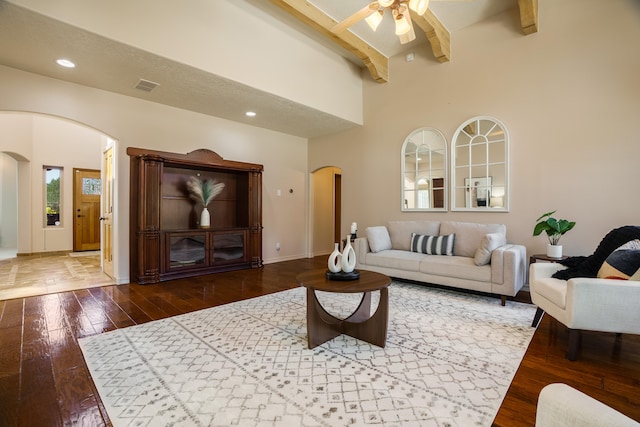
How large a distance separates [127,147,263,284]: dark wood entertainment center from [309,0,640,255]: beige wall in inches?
122

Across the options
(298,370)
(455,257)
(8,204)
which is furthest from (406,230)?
(8,204)

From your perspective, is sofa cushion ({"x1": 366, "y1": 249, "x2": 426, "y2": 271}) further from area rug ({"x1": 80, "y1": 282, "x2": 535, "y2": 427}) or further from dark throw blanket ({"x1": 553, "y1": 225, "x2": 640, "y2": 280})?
dark throw blanket ({"x1": 553, "y1": 225, "x2": 640, "y2": 280})

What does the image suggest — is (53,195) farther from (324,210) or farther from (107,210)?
(324,210)

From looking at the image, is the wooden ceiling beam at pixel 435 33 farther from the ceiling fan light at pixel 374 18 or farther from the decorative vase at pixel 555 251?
the decorative vase at pixel 555 251

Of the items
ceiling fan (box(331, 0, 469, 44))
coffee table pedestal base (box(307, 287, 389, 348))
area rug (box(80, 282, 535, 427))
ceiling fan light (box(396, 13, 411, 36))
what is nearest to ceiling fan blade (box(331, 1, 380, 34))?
ceiling fan (box(331, 0, 469, 44))

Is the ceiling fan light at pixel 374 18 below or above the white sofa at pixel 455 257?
above

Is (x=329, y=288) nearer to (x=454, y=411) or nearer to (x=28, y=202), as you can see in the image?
(x=454, y=411)

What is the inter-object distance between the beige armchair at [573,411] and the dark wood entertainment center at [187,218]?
4.74m

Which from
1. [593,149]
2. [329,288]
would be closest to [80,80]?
[329,288]

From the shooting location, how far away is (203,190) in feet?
16.9

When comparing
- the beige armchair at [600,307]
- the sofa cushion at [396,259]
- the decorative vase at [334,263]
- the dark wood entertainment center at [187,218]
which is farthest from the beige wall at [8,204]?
the beige armchair at [600,307]

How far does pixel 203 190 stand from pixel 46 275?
2849 mm

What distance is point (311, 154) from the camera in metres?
6.91

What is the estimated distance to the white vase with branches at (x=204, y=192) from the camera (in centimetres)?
512
